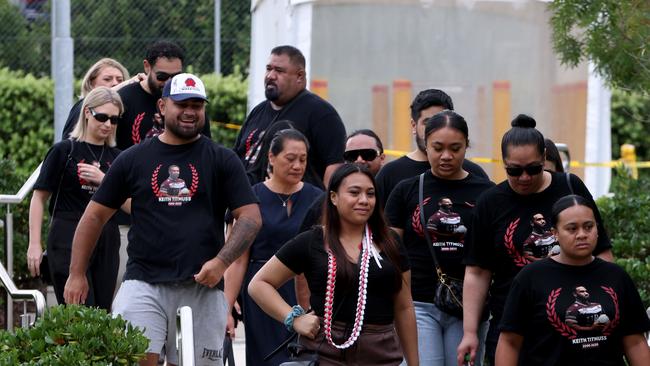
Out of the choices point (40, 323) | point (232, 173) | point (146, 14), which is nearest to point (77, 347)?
point (40, 323)

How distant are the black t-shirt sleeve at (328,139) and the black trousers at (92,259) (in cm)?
133

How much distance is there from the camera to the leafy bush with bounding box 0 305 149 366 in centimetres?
614

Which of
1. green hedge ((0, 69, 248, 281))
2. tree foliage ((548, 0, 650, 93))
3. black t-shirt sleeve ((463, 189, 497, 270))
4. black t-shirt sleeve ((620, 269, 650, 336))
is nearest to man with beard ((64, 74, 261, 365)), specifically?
black t-shirt sleeve ((463, 189, 497, 270))

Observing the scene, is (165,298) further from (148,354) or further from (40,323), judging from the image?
(40,323)

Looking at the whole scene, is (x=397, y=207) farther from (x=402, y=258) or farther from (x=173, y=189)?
(x=173, y=189)

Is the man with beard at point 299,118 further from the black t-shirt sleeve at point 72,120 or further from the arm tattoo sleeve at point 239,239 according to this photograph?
the arm tattoo sleeve at point 239,239

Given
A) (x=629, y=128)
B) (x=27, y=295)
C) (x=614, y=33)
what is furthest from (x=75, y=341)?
(x=629, y=128)

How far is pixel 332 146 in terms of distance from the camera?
8.98 metres

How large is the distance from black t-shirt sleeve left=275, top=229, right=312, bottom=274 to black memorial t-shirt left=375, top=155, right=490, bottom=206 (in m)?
1.36

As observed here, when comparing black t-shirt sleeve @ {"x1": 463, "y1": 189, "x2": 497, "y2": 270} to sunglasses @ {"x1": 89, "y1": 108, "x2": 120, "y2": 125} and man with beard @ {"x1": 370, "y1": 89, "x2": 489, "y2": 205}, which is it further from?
sunglasses @ {"x1": 89, "y1": 108, "x2": 120, "y2": 125}

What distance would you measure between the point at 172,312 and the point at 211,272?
35 centimetres

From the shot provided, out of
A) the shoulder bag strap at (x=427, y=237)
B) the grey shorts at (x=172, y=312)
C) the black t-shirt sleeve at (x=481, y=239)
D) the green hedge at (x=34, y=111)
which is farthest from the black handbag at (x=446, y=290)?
the green hedge at (x=34, y=111)

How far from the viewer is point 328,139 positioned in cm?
898

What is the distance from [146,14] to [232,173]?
15.8 meters
